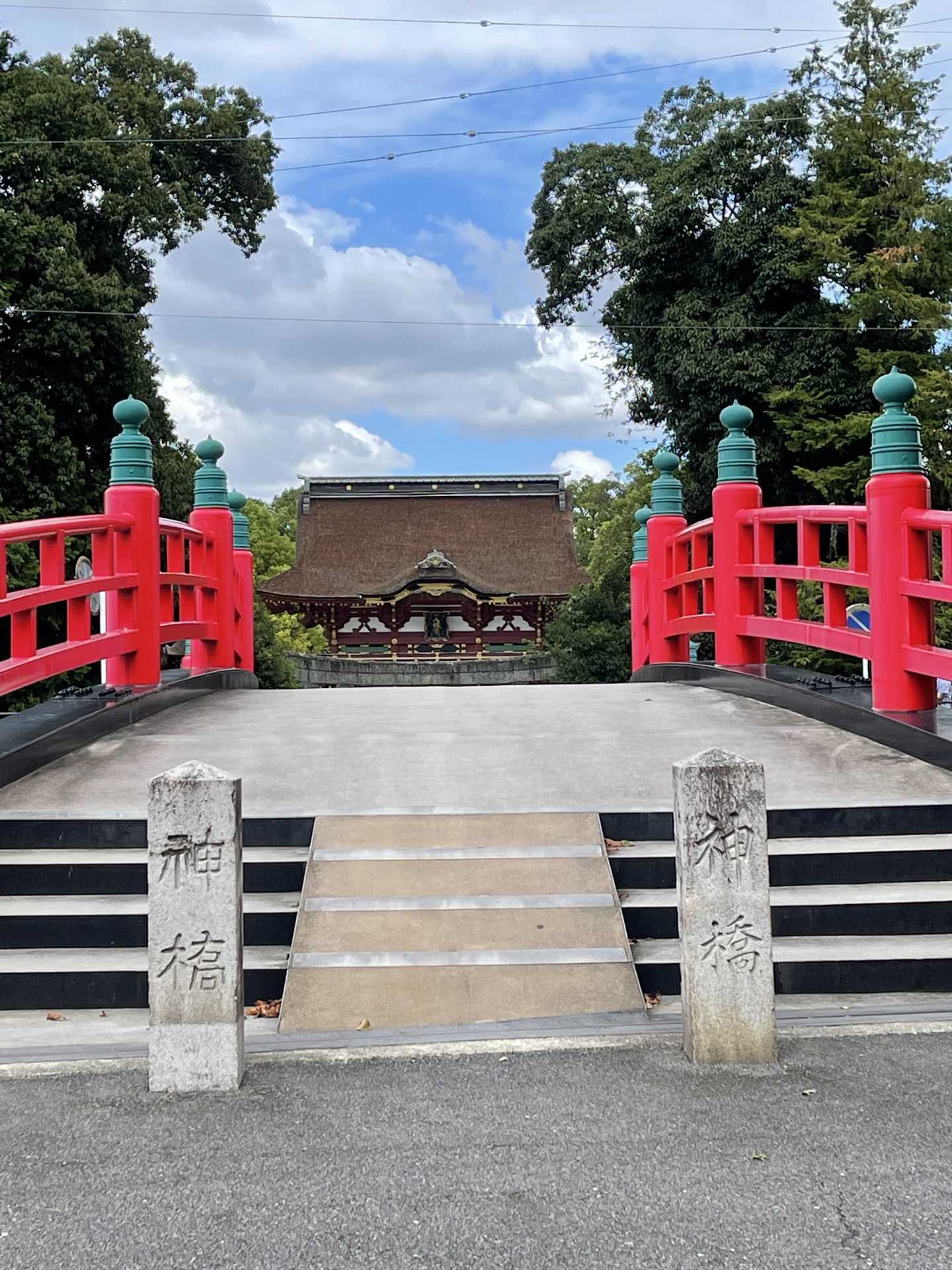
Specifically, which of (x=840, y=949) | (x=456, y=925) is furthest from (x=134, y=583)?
(x=840, y=949)

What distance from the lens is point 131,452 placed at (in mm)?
7199

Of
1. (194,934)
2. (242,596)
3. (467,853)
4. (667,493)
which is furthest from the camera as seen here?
(242,596)

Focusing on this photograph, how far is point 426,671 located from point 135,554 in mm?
25737

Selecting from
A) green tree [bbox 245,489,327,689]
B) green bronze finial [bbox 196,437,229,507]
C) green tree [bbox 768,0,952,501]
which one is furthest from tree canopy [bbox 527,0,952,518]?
green bronze finial [bbox 196,437,229,507]

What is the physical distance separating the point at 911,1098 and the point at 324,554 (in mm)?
34559

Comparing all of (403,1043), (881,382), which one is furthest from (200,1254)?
(881,382)

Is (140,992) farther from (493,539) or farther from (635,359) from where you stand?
(493,539)

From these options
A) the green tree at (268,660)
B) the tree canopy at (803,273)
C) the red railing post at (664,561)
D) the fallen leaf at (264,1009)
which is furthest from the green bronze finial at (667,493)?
the green tree at (268,660)

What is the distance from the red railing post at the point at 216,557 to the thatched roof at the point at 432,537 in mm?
23236

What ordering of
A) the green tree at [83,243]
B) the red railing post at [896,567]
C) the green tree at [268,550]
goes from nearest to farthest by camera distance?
the red railing post at [896,567] < the green tree at [83,243] < the green tree at [268,550]

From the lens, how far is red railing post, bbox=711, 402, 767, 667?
26.4ft

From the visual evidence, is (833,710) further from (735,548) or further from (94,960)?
(94,960)

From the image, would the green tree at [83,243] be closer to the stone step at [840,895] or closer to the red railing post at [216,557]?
the red railing post at [216,557]

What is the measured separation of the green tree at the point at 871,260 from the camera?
65.1 ft
